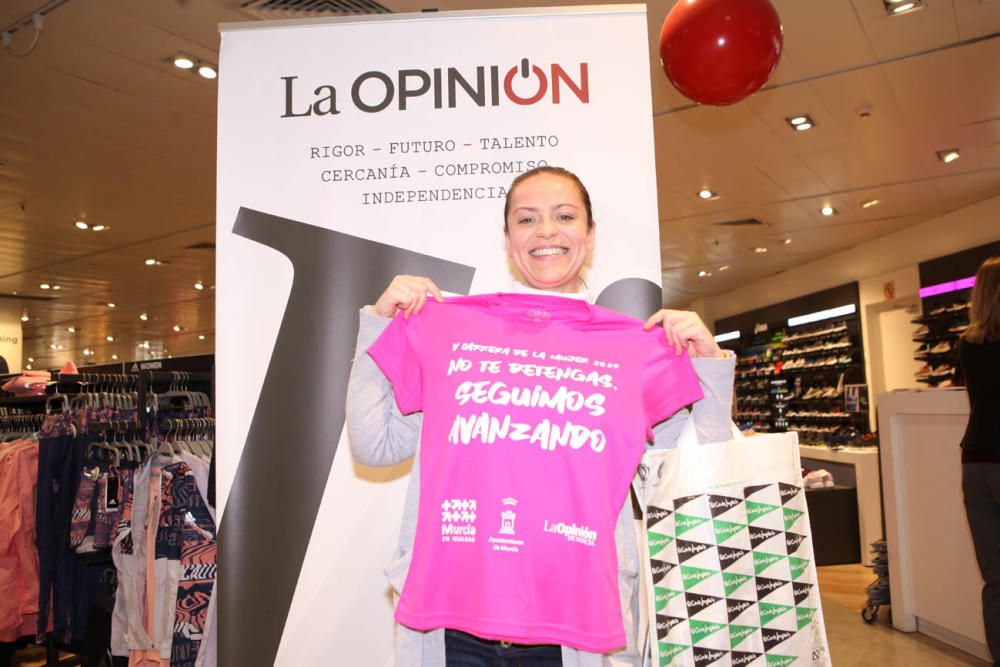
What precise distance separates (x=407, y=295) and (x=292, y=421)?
920 mm

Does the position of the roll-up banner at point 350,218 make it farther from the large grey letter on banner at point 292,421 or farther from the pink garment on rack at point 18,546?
the pink garment on rack at point 18,546

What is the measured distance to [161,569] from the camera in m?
2.83

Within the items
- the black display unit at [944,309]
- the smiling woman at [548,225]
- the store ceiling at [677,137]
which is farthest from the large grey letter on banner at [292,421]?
the black display unit at [944,309]

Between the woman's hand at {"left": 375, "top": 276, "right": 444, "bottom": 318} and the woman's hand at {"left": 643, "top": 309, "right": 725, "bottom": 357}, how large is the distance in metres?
0.48

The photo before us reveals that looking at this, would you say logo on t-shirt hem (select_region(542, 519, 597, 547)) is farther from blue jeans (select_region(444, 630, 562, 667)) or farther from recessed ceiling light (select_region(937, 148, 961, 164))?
recessed ceiling light (select_region(937, 148, 961, 164))

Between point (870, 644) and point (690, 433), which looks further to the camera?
point (870, 644)

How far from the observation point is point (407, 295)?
1.53 metres

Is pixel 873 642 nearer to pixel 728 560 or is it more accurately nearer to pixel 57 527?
pixel 728 560

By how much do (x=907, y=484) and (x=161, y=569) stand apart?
4.32 meters

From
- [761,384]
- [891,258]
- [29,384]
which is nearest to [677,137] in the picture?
[29,384]

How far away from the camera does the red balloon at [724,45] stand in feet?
8.20

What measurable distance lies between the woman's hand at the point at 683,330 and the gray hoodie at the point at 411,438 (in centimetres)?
4

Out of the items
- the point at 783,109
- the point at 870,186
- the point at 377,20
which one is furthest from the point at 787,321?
the point at 377,20

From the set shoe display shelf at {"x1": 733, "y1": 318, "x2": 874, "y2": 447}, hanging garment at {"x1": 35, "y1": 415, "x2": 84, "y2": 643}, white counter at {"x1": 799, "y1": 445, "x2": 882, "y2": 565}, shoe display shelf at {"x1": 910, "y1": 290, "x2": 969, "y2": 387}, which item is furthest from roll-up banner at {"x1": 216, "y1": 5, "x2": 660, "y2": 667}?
shoe display shelf at {"x1": 733, "y1": 318, "x2": 874, "y2": 447}
